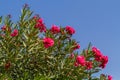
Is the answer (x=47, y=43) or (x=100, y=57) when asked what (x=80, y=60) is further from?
(x=100, y=57)

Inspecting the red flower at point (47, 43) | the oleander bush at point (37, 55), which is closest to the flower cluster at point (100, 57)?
the oleander bush at point (37, 55)

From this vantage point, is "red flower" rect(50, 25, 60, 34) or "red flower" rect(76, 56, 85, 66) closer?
"red flower" rect(76, 56, 85, 66)

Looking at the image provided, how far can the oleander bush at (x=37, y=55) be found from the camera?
1143 cm

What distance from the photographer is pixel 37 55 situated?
11.8 metres

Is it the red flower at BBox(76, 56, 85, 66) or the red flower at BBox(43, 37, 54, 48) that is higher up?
the red flower at BBox(43, 37, 54, 48)

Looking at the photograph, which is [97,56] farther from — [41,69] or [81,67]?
[41,69]

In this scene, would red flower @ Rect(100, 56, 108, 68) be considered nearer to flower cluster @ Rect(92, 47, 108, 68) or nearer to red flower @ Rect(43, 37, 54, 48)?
flower cluster @ Rect(92, 47, 108, 68)

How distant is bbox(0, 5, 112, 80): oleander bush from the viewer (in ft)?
37.5

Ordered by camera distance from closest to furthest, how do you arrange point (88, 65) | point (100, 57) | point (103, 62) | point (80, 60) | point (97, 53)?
point (80, 60), point (88, 65), point (97, 53), point (100, 57), point (103, 62)

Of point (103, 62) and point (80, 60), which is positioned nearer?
point (80, 60)

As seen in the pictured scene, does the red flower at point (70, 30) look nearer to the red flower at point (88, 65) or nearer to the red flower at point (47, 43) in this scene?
the red flower at point (88, 65)

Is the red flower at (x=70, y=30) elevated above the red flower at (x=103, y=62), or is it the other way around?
the red flower at (x=70, y=30)

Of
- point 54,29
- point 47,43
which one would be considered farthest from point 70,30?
point 47,43

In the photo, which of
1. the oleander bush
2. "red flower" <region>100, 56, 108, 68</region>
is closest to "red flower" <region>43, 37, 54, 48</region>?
the oleander bush
